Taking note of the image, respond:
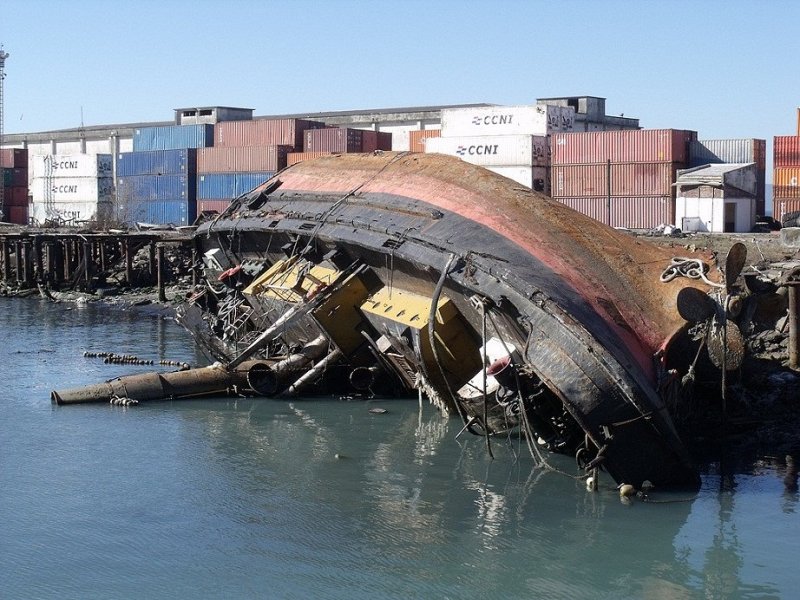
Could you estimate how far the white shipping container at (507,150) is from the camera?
163 ft

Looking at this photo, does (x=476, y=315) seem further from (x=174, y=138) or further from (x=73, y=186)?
(x=73, y=186)

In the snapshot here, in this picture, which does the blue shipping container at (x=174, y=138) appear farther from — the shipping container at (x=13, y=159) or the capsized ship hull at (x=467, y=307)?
the capsized ship hull at (x=467, y=307)

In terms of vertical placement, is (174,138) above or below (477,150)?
above

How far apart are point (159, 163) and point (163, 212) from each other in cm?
317

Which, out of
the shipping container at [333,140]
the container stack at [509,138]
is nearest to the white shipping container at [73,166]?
the shipping container at [333,140]

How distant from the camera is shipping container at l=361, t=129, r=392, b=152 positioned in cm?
5962

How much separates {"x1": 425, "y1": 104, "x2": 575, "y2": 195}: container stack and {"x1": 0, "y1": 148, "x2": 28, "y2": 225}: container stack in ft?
127

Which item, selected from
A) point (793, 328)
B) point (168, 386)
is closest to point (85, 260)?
point (168, 386)

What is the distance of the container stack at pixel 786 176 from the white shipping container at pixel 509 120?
11.2 meters

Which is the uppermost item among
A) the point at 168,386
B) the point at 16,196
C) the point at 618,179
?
the point at 16,196

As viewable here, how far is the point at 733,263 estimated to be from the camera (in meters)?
15.2

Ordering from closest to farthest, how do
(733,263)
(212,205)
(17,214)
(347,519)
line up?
(347,519), (733,263), (212,205), (17,214)

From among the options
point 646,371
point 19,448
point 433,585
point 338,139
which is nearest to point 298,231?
point 19,448

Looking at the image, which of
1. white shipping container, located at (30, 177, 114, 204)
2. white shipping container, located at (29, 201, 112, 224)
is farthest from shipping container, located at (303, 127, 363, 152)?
white shipping container, located at (30, 177, 114, 204)
